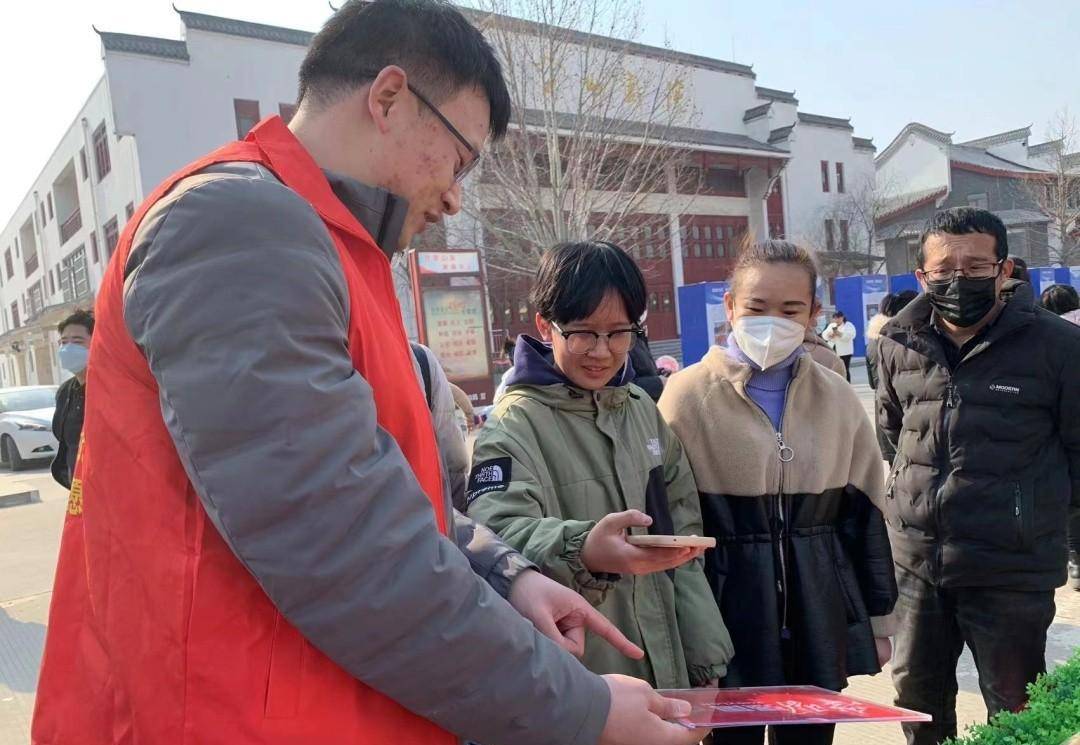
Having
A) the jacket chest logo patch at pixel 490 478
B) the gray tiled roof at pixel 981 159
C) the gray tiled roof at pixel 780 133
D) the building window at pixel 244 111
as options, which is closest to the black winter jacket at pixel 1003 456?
the jacket chest logo patch at pixel 490 478

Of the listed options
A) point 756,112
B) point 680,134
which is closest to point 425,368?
point 680,134

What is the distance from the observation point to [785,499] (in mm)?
2295

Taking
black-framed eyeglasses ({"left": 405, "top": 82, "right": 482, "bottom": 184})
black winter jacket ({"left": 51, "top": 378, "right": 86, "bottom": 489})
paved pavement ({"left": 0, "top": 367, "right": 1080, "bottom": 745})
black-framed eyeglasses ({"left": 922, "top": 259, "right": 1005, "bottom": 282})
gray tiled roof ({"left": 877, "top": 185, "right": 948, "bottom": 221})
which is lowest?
paved pavement ({"left": 0, "top": 367, "right": 1080, "bottom": 745})

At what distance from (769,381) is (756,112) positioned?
3275 centimetres

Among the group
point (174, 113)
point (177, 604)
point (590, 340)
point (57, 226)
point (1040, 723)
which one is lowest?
point (1040, 723)

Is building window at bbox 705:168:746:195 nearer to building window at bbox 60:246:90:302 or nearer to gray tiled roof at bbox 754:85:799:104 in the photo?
gray tiled roof at bbox 754:85:799:104

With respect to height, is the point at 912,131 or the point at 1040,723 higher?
the point at 912,131

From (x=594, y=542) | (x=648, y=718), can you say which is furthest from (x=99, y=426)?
(x=594, y=542)

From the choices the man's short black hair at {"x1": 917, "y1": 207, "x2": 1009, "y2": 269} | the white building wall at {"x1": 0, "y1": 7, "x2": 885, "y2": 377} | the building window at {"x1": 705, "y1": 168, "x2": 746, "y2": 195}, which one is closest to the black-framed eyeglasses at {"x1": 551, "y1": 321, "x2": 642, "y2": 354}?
the man's short black hair at {"x1": 917, "y1": 207, "x2": 1009, "y2": 269}

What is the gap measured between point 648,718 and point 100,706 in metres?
0.70

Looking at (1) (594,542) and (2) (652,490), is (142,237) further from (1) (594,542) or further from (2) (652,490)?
(2) (652,490)

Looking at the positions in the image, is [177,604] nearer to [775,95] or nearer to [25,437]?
[25,437]

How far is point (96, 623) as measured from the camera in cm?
101

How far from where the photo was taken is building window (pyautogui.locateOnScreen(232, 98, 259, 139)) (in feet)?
68.3
